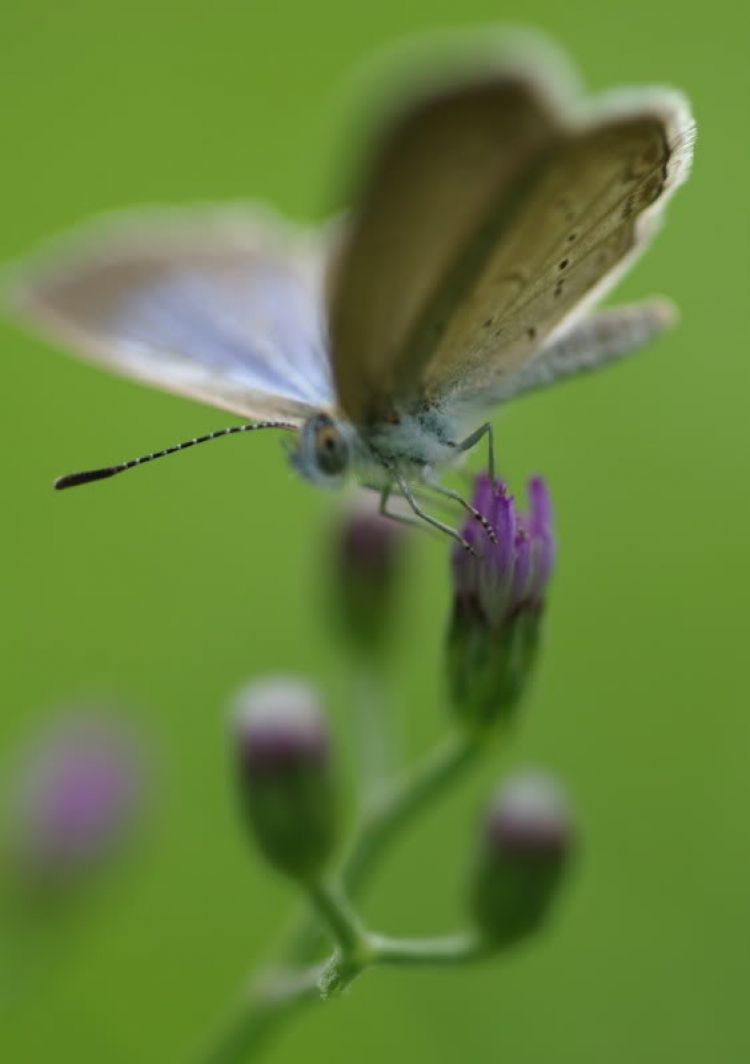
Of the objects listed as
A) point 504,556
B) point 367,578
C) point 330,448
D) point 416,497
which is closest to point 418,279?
point 330,448

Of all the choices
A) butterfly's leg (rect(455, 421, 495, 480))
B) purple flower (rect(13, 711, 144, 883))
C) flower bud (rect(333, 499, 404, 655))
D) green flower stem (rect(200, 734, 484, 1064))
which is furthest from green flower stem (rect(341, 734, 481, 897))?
purple flower (rect(13, 711, 144, 883))

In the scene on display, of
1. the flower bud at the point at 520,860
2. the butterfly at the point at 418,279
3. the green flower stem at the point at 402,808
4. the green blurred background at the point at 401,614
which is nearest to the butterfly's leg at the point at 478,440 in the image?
the butterfly at the point at 418,279

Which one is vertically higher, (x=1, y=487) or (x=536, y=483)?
(x=536, y=483)

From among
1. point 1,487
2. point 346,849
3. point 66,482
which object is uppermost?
point 66,482

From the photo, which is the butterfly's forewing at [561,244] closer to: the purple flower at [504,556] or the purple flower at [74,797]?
the purple flower at [504,556]

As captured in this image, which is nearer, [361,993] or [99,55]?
[361,993]

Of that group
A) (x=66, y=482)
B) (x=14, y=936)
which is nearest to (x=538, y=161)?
(x=66, y=482)

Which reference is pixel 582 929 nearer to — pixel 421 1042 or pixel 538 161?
pixel 421 1042
